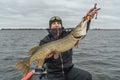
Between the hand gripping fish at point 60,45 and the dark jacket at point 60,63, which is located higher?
the hand gripping fish at point 60,45

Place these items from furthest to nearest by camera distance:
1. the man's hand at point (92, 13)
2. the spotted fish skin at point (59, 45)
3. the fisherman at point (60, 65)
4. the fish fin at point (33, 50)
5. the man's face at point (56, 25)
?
the fisherman at point (60, 65)
the man's face at point (56, 25)
the fish fin at point (33, 50)
the man's hand at point (92, 13)
the spotted fish skin at point (59, 45)

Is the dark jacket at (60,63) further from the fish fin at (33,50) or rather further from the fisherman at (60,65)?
the fish fin at (33,50)

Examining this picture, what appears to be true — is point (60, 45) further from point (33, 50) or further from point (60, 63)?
point (60, 63)

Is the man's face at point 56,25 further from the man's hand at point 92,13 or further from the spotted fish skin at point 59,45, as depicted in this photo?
the man's hand at point 92,13

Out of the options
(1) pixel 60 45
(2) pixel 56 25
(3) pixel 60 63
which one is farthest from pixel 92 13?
(3) pixel 60 63

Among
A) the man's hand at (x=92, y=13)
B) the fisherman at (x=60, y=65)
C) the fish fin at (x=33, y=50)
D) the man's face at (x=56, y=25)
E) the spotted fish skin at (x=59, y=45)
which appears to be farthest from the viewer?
the fisherman at (x=60, y=65)

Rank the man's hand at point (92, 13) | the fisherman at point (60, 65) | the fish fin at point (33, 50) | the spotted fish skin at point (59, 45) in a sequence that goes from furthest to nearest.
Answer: the fisherman at point (60, 65)
the fish fin at point (33, 50)
the man's hand at point (92, 13)
the spotted fish skin at point (59, 45)

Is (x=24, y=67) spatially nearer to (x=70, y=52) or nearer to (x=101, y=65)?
(x=70, y=52)

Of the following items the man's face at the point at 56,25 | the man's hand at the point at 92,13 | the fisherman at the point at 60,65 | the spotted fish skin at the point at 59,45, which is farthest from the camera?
the fisherman at the point at 60,65

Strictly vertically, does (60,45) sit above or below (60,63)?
above

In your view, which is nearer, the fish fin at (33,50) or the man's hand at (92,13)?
the man's hand at (92,13)

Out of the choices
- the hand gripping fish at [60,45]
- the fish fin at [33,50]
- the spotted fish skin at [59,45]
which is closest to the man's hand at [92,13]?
the hand gripping fish at [60,45]

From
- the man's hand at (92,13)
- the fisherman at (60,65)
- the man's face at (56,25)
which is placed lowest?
the fisherman at (60,65)

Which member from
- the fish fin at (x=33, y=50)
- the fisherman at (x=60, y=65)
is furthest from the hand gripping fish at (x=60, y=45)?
the fisherman at (x=60, y=65)
